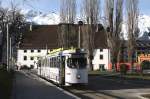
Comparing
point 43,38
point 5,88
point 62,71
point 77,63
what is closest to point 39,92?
point 5,88

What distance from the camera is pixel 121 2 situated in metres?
82.6

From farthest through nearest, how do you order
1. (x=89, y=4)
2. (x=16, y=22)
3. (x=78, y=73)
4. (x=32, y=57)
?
(x=32, y=57) < (x=89, y=4) < (x=16, y=22) < (x=78, y=73)

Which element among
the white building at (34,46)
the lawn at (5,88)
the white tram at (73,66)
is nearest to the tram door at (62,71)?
Answer: the white tram at (73,66)

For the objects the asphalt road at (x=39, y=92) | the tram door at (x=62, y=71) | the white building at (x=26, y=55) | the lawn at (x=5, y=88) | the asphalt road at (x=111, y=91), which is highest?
the white building at (x=26, y=55)

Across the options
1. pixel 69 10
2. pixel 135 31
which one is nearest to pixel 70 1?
pixel 69 10

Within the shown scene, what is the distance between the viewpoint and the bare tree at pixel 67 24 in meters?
85.3

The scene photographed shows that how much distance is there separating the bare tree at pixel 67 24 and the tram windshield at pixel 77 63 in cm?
4874

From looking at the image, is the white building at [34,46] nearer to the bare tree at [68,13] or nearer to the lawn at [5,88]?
the bare tree at [68,13]

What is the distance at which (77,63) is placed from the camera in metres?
36.3

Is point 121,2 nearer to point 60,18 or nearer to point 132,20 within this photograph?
point 132,20

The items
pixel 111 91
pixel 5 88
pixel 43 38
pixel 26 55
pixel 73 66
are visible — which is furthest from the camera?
pixel 43 38

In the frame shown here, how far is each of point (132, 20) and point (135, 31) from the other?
5.91 ft

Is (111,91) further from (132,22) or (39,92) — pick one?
(132,22)

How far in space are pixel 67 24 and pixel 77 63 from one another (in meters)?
49.9
